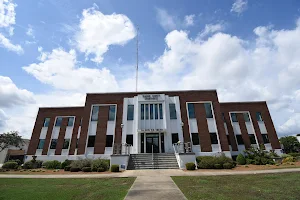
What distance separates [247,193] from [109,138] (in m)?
19.0

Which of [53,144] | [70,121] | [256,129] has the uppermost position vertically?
[70,121]

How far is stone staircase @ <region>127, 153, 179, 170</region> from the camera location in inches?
708

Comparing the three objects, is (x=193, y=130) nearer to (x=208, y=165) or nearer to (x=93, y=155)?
(x=208, y=165)

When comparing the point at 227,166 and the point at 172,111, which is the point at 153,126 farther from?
the point at 227,166

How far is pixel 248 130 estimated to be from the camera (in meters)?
27.4

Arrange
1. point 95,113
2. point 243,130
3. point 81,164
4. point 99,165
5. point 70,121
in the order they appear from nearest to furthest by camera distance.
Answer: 1. point 99,165
2. point 81,164
3. point 95,113
4. point 243,130
5. point 70,121

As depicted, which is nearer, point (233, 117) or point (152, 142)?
point (152, 142)

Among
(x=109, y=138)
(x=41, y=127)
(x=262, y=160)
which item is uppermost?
(x=41, y=127)

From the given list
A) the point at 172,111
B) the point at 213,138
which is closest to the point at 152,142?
the point at 172,111

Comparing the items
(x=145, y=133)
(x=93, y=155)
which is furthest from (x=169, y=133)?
(x=93, y=155)

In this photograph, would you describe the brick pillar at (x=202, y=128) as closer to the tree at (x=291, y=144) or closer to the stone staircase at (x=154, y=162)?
the stone staircase at (x=154, y=162)

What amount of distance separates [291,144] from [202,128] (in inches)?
1668

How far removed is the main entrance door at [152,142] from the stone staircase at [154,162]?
95.0 inches

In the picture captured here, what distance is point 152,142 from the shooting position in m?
22.8
